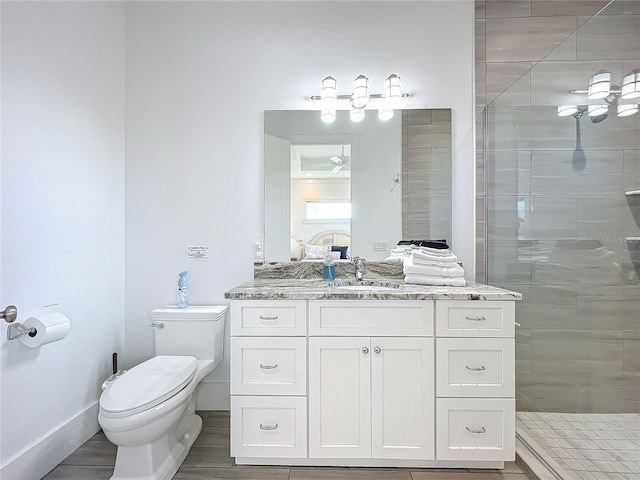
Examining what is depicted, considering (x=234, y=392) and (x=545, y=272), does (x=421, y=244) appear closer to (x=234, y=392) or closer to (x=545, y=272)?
(x=545, y=272)

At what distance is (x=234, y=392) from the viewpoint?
1790 millimetres

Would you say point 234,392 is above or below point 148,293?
below

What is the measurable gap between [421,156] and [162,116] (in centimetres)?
166

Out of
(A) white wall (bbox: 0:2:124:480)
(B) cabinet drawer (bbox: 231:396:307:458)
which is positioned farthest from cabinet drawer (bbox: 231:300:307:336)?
(A) white wall (bbox: 0:2:124:480)

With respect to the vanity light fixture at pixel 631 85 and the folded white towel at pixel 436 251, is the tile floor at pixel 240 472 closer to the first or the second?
the folded white towel at pixel 436 251

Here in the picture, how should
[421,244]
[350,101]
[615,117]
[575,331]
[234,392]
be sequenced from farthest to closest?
[350,101], [421,244], [575,331], [234,392], [615,117]

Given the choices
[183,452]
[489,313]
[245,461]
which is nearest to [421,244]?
[489,313]

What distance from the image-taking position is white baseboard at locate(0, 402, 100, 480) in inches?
63.7

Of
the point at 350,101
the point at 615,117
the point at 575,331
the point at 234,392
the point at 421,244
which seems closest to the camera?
the point at 615,117

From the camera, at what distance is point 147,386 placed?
5.39 ft

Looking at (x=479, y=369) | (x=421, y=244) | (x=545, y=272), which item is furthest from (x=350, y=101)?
(x=479, y=369)

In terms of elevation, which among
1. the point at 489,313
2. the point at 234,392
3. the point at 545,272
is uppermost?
the point at 545,272

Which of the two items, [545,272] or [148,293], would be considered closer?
[545,272]

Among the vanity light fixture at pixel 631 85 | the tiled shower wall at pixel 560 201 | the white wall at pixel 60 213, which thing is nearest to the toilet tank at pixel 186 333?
the white wall at pixel 60 213
